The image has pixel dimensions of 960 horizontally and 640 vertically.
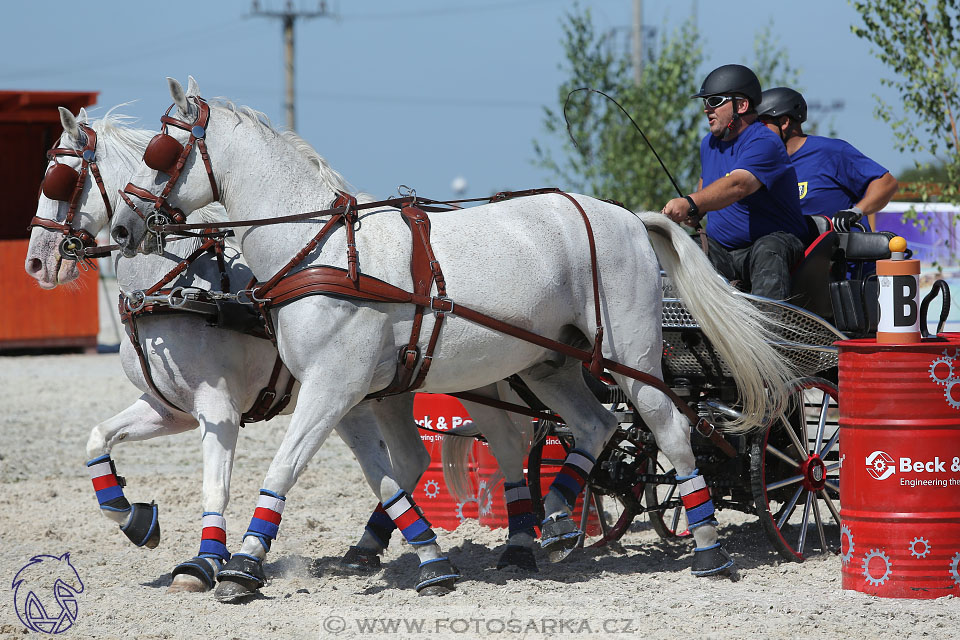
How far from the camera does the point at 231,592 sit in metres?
4.52

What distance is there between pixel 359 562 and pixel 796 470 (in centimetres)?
234

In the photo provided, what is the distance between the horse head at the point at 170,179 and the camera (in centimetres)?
464

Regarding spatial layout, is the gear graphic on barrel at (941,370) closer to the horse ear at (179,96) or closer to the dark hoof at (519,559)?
the dark hoof at (519,559)

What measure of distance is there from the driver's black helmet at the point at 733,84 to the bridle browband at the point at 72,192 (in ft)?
10.2

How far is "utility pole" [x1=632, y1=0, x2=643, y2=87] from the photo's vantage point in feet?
65.4

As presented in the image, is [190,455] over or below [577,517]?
below

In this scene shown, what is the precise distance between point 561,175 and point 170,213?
14060mm

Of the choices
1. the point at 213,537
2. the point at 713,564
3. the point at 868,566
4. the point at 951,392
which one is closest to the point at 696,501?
the point at 713,564

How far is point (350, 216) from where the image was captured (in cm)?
471

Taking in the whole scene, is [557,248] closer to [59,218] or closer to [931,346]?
[931,346]

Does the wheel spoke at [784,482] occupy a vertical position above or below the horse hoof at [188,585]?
above

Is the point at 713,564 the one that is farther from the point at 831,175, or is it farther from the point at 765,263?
the point at 831,175

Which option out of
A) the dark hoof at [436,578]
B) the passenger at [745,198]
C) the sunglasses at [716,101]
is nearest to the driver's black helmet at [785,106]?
the passenger at [745,198]

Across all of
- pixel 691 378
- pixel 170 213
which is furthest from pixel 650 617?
pixel 170 213
